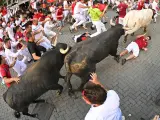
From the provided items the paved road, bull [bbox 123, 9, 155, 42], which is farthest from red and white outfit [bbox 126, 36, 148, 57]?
bull [bbox 123, 9, 155, 42]

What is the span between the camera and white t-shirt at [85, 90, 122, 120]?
12.5 feet

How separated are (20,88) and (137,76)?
12.8 ft

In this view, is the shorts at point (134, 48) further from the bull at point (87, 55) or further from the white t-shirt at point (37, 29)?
Result: the white t-shirt at point (37, 29)

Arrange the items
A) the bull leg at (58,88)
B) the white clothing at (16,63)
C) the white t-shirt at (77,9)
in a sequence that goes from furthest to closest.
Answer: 1. the white t-shirt at (77,9)
2. the white clothing at (16,63)
3. the bull leg at (58,88)

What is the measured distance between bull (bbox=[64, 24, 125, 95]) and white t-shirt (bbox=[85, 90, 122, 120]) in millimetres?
2843

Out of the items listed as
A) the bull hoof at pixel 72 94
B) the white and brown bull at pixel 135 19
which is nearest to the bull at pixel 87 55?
the bull hoof at pixel 72 94

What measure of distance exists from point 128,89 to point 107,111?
363cm

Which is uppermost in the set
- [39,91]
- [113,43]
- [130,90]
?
[113,43]

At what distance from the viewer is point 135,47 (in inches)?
348

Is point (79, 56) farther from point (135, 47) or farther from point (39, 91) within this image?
point (135, 47)

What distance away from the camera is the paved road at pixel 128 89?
6.62m

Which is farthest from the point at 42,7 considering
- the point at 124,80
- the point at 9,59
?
the point at 124,80

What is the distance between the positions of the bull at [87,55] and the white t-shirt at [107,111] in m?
2.84

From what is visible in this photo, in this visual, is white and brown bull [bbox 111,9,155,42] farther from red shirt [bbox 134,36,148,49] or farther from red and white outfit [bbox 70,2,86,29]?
red and white outfit [bbox 70,2,86,29]
